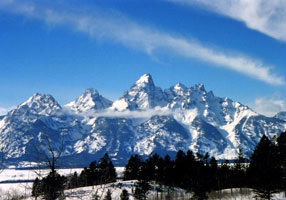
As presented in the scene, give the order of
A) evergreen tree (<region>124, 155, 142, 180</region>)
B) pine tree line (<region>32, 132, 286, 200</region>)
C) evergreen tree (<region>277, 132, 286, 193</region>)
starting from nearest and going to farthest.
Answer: pine tree line (<region>32, 132, 286, 200</region>) < evergreen tree (<region>277, 132, 286, 193</region>) < evergreen tree (<region>124, 155, 142, 180</region>)

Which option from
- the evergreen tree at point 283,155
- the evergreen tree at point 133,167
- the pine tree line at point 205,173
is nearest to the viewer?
the pine tree line at point 205,173

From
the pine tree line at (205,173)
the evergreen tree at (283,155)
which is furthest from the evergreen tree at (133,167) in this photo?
the evergreen tree at (283,155)

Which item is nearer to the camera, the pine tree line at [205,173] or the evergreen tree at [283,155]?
the pine tree line at [205,173]

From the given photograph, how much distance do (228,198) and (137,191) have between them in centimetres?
2297

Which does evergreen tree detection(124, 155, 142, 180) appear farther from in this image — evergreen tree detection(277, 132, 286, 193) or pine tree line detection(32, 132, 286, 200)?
evergreen tree detection(277, 132, 286, 193)

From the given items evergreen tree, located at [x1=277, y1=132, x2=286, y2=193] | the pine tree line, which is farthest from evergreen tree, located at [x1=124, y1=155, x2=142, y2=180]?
evergreen tree, located at [x1=277, y1=132, x2=286, y2=193]

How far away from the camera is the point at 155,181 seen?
113m

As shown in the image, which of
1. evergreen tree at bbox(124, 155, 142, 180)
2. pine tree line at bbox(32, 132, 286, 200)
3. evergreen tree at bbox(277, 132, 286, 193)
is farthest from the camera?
evergreen tree at bbox(124, 155, 142, 180)

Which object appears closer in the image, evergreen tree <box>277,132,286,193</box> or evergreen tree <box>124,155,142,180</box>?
evergreen tree <box>277,132,286,193</box>

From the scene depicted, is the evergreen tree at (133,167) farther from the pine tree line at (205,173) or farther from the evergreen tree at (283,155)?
the evergreen tree at (283,155)

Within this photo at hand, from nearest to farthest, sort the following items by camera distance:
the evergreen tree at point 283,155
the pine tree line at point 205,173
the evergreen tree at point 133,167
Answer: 1. the pine tree line at point 205,173
2. the evergreen tree at point 283,155
3. the evergreen tree at point 133,167

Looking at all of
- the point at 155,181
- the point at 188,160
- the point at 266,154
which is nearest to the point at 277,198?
the point at 266,154

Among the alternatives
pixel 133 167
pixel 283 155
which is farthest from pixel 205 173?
pixel 133 167

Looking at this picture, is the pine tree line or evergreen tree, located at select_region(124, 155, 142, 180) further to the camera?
evergreen tree, located at select_region(124, 155, 142, 180)
